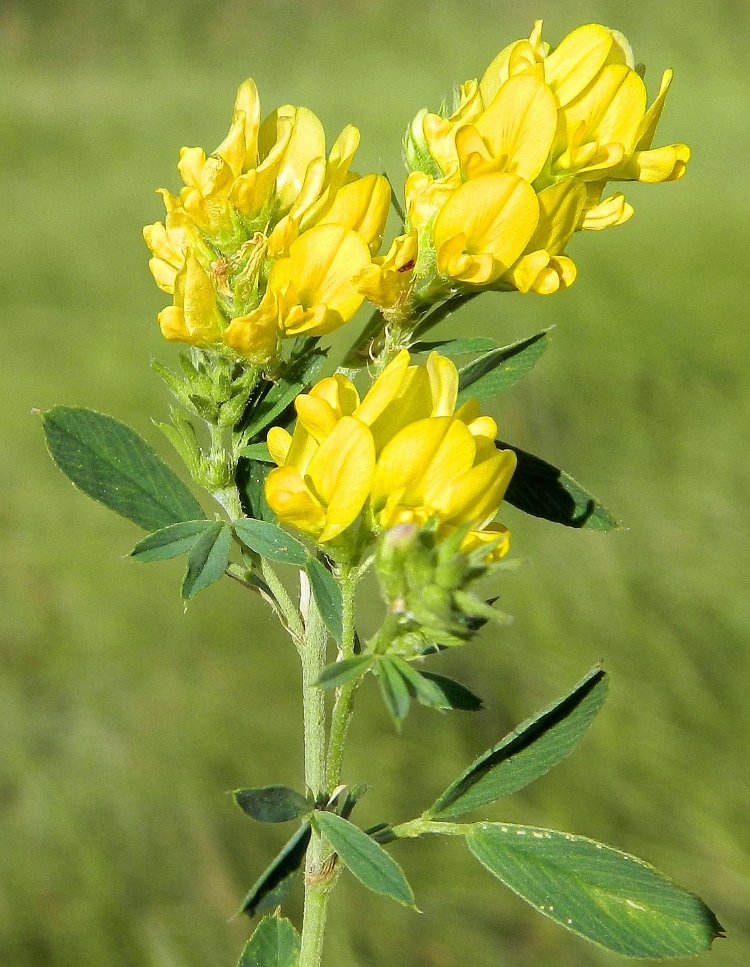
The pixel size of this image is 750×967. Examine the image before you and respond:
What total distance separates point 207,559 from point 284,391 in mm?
79

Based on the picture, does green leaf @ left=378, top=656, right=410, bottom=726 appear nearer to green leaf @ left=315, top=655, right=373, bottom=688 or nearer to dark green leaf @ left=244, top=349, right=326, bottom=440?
green leaf @ left=315, top=655, right=373, bottom=688

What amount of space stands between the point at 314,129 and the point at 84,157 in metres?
3.75

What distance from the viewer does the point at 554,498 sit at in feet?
1.45

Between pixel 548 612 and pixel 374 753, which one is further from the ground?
pixel 548 612

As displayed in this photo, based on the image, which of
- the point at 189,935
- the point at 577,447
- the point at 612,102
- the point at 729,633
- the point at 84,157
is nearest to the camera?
the point at 612,102

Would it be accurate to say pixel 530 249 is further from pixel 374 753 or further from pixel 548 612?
pixel 548 612

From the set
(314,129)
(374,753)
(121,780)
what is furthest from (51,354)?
(314,129)

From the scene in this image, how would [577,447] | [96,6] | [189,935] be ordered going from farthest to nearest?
[96,6] < [577,447] < [189,935]

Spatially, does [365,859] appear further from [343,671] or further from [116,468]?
[116,468]

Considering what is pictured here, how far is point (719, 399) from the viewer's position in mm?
2160

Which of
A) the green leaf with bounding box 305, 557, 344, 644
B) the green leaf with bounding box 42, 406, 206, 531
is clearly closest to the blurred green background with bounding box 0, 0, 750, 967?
the green leaf with bounding box 42, 406, 206, 531

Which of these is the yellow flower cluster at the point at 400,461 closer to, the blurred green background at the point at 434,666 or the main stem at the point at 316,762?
the main stem at the point at 316,762

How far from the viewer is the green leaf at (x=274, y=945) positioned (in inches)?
18.7

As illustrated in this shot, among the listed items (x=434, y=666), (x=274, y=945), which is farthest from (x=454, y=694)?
(x=434, y=666)
